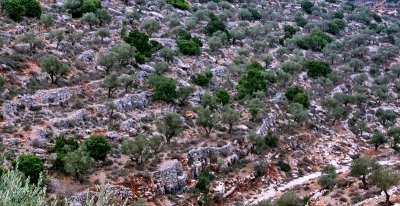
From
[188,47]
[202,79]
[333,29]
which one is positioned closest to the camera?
[202,79]

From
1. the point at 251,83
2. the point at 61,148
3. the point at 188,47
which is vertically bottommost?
the point at 251,83

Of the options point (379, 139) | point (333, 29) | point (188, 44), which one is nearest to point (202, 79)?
point (188, 44)

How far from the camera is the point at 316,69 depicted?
69.0m

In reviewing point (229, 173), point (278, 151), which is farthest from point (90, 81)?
point (278, 151)

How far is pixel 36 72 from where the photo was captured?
45.2 meters

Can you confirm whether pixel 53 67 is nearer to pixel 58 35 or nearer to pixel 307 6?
pixel 58 35

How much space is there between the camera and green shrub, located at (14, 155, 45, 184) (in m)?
31.8

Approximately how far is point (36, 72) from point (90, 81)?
5.60m

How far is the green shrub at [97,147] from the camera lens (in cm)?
3631

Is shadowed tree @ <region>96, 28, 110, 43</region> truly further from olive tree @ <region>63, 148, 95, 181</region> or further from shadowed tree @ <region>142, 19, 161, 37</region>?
olive tree @ <region>63, 148, 95, 181</region>

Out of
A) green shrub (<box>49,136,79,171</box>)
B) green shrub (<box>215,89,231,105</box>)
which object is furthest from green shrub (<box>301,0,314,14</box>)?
green shrub (<box>49,136,79,171</box>)

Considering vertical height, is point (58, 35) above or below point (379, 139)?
above

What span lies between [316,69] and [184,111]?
29.0 m

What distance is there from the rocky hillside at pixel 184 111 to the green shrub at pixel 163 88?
158 mm
